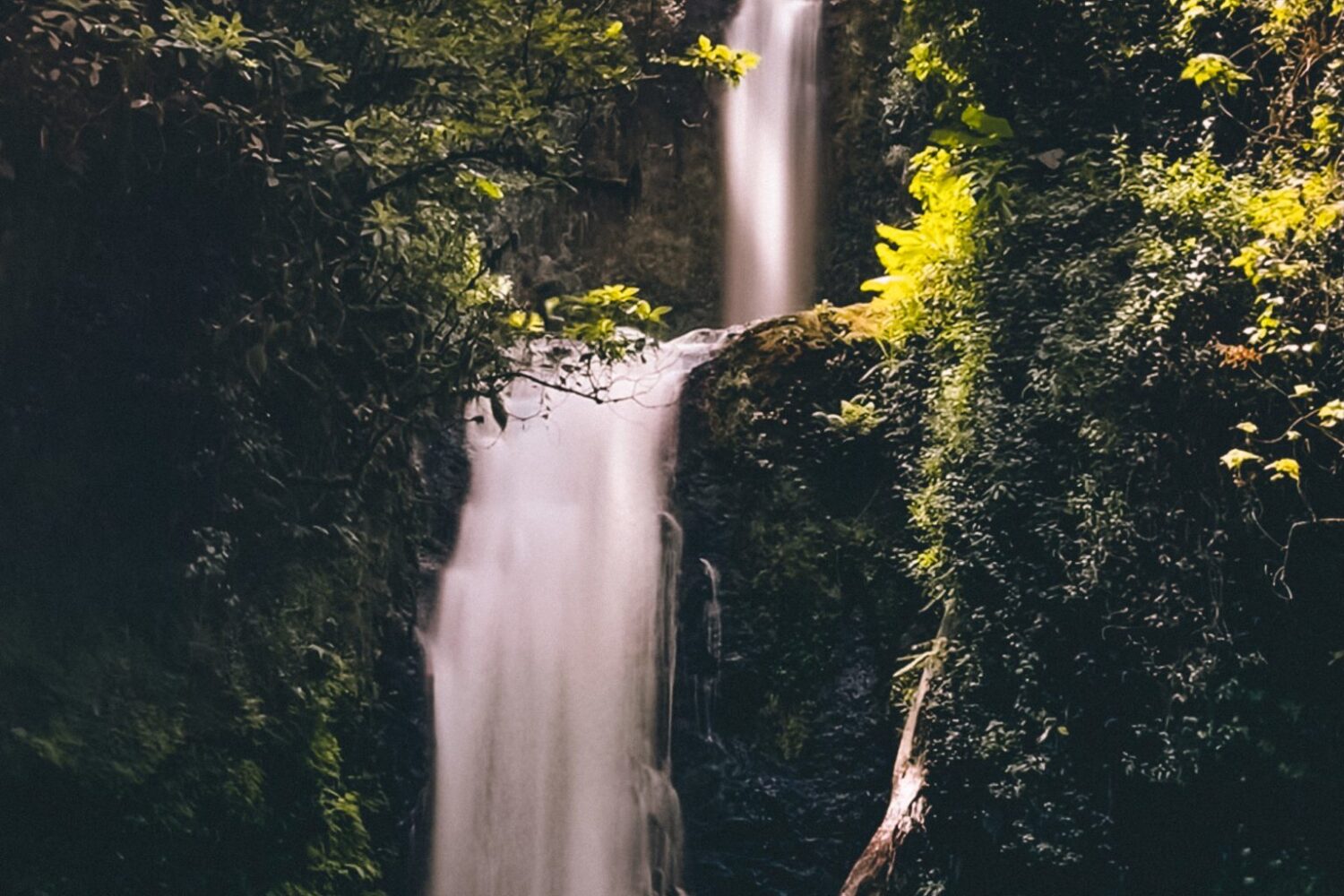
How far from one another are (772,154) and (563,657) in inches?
307

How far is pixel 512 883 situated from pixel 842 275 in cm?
815

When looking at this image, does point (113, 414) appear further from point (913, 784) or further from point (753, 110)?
point (753, 110)

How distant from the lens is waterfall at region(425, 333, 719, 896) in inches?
436

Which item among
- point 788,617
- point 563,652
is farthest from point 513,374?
point 563,652

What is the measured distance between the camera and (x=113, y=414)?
7.38 metres

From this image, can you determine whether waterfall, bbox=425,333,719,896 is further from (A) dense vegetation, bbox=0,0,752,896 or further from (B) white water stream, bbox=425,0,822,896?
(A) dense vegetation, bbox=0,0,752,896

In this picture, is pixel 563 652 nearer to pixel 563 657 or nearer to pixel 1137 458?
pixel 563 657

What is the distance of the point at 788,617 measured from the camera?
35.8 ft

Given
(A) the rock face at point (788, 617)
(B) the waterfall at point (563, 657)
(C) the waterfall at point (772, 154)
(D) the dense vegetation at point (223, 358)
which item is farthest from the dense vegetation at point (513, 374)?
(C) the waterfall at point (772, 154)

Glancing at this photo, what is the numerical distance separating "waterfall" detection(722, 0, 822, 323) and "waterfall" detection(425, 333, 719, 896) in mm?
4726

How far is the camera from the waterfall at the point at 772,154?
16.9 m

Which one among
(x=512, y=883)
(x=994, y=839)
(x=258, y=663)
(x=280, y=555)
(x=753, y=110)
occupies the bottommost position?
(x=512, y=883)

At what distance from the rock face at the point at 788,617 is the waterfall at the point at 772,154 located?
548cm

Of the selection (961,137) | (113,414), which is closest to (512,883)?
(113,414)
